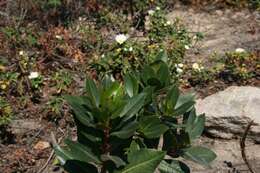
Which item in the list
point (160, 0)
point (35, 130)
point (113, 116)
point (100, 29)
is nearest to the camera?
point (113, 116)

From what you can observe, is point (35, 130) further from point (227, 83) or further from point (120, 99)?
point (120, 99)

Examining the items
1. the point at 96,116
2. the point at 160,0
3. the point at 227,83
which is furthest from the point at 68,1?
the point at 96,116

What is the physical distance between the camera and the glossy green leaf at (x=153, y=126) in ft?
7.21

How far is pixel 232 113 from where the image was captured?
4504mm

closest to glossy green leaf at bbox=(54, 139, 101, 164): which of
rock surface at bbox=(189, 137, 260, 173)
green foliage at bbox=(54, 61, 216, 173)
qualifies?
green foliage at bbox=(54, 61, 216, 173)

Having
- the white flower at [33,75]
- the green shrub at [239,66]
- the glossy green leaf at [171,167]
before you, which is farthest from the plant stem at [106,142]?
the green shrub at [239,66]

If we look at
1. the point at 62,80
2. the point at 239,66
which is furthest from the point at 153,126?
the point at 239,66

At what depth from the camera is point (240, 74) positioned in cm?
528

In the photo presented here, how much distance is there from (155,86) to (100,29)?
13.5ft

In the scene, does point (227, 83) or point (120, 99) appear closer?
point (120, 99)

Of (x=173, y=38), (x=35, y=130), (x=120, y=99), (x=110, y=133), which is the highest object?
(x=120, y=99)

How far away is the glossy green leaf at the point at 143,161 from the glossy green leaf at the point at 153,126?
4.0 inches

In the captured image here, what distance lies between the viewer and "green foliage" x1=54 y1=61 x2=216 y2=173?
208cm

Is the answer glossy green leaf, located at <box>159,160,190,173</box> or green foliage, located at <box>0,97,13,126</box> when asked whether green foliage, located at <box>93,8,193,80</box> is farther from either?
glossy green leaf, located at <box>159,160,190,173</box>
